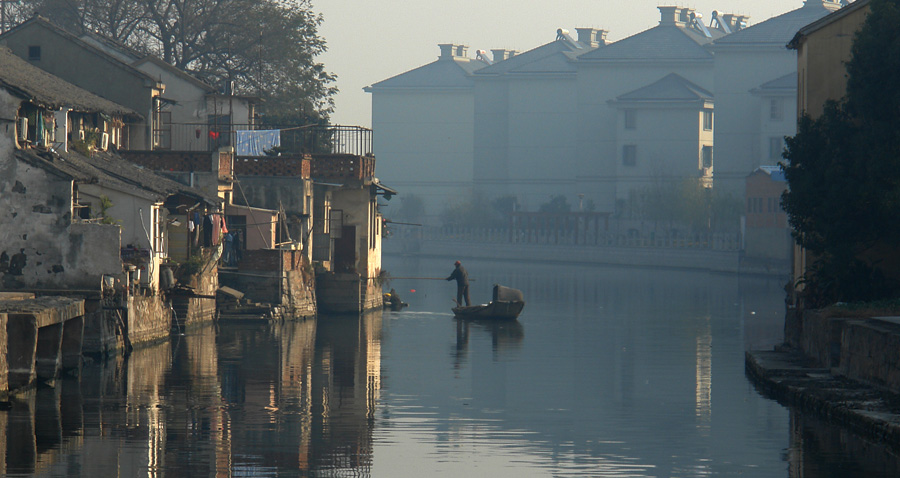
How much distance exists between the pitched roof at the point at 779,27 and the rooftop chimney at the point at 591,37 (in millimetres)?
28038

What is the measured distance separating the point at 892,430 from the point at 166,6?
47.7 metres

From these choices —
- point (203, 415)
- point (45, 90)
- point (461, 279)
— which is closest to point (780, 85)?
point (461, 279)

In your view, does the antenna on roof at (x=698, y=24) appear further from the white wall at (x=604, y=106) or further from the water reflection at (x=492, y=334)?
the water reflection at (x=492, y=334)

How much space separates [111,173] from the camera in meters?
37.0

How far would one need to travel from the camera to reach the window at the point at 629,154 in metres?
109

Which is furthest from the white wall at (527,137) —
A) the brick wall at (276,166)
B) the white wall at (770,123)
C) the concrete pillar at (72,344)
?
the concrete pillar at (72,344)

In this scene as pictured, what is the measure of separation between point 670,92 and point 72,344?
82284mm

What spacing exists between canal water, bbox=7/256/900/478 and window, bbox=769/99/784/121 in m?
54.2

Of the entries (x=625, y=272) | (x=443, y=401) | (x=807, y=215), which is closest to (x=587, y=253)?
(x=625, y=272)

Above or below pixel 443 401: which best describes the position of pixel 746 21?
above

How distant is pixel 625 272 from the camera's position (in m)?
89.4

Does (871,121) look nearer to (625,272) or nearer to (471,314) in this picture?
(471,314)

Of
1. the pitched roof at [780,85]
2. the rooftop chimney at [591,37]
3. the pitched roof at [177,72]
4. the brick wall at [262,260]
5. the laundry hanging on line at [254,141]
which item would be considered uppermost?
the rooftop chimney at [591,37]

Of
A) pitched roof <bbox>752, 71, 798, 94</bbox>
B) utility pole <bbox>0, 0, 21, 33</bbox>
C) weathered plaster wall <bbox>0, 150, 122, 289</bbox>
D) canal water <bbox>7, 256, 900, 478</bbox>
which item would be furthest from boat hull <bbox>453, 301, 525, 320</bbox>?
pitched roof <bbox>752, 71, 798, 94</bbox>
